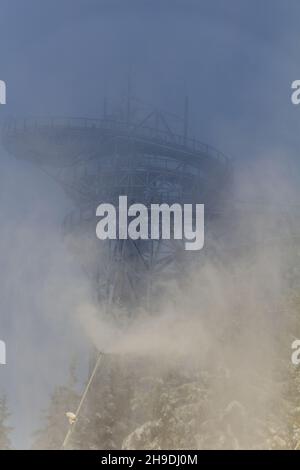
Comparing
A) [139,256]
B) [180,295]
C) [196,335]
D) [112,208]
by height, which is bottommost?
[196,335]

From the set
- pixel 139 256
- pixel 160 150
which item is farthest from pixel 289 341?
pixel 160 150

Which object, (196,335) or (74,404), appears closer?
(196,335)

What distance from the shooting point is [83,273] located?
34750 millimetres

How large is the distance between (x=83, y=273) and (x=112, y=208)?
528 cm

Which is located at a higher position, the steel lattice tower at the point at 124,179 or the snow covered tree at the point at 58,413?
the steel lattice tower at the point at 124,179

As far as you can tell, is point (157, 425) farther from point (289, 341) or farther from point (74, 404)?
point (74, 404)

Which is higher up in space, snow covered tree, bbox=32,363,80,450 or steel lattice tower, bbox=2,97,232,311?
steel lattice tower, bbox=2,97,232,311

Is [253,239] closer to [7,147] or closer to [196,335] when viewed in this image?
[196,335]

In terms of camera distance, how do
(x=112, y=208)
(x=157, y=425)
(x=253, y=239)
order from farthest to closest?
(x=253, y=239) → (x=112, y=208) → (x=157, y=425)

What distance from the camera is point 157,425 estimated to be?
23.6 metres

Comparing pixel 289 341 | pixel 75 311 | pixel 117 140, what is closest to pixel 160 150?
pixel 117 140

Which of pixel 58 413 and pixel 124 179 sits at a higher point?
pixel 124 179
